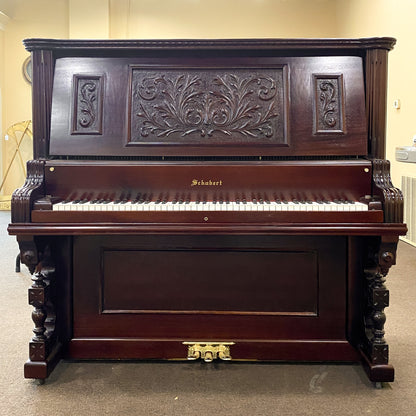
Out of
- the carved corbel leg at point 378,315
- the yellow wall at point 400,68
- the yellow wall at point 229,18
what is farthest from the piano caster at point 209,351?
the yellow wall at point 229,18

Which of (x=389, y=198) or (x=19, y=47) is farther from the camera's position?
(x=19, y=47)

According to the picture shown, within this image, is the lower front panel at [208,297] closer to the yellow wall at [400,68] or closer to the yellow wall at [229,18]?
the yellow wall at [400,68]

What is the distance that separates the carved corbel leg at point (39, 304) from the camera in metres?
2.06

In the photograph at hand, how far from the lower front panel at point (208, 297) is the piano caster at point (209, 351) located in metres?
0.04

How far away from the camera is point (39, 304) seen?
2.12m

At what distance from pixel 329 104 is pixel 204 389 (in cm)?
137

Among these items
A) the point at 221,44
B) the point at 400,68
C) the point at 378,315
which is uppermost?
the point at 400,68

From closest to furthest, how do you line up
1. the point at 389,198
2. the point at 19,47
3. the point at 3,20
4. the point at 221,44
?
1. the point at 389,198
2. the point at 221,44
3. the point at 3,20
4. the point at 19,47

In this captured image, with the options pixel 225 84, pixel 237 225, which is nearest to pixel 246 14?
pixel 225 84

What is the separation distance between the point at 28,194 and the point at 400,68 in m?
4.70

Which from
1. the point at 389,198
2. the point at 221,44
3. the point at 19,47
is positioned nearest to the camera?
the point at 389,198

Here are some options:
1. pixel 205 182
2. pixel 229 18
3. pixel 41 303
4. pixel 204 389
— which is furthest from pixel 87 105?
pixel 229 18

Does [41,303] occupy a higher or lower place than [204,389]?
higher

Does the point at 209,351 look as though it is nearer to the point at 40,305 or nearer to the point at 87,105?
the point at 40,305
